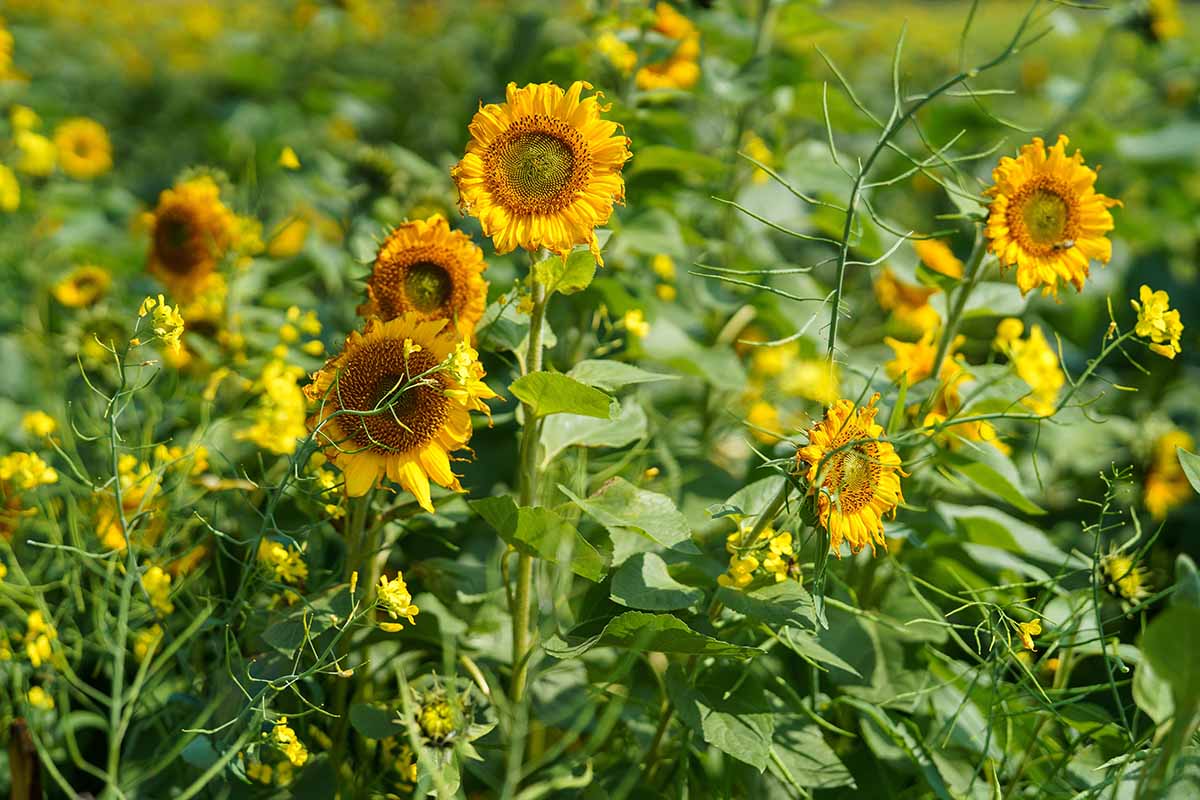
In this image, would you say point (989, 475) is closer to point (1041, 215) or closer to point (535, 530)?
point (1041, 215)

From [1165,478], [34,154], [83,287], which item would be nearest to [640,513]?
[1165,478]

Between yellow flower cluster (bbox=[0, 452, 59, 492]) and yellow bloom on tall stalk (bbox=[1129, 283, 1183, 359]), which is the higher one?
yellow bloom on tall stalk (bbox=[1129, 283, 1183, 359])

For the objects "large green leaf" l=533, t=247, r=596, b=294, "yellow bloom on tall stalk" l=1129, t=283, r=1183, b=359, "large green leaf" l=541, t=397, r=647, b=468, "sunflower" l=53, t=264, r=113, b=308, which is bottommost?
"sunflower" l=53, t=264, r=113, b=308

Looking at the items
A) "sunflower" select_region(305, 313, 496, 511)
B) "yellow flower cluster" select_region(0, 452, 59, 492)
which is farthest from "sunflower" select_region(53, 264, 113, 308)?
"sunflower" select_region(305, 313, 496, 511)

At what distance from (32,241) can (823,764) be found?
1854 millimetres

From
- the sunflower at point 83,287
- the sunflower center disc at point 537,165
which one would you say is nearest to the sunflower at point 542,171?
the sunflower center disc at point 537,165

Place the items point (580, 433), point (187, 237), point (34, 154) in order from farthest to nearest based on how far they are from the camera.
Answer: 1. point (34, 154)
2. point (187, 237)
3. point (580, 433)

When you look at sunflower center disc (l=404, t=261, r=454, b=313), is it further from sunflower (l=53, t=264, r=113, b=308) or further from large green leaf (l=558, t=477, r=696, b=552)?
sunflower (l=53, t=264, r=113, b=308)

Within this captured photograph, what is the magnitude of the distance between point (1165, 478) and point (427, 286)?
1.34 meters

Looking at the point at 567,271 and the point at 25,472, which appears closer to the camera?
the point at 567,271

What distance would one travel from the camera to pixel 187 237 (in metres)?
1.58

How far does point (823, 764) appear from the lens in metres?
1.04

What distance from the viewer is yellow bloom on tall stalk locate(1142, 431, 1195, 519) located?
163 centimetres

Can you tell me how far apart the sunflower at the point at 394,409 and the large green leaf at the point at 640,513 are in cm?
12
